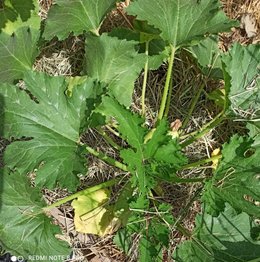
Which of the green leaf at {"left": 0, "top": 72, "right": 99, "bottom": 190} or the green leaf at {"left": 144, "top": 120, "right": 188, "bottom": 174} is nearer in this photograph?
the green leaf at {"left": 144, "top": 120, "right": 188, "bottom": 174}

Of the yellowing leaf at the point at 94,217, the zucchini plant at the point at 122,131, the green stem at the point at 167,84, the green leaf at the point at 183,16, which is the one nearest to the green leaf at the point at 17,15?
the zucchini plant at the point at 122,131

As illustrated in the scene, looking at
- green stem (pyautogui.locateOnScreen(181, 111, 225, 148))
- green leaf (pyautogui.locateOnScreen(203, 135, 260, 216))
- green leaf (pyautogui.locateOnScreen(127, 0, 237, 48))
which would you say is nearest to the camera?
green leaf (pyautogui.locateOnScreen(203, 135, 260, 216))

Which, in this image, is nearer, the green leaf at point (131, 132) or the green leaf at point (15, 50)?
the green leaf at point (131, 132)

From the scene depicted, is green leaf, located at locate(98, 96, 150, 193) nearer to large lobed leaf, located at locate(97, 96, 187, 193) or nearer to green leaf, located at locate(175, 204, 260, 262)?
large lobed leaf, located at locate(97, 96, 187, 193)

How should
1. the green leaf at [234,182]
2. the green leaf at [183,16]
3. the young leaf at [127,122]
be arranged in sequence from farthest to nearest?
the green leaf at [183,16] < the green leaf at [234,182] < the young leaf at [127,122]

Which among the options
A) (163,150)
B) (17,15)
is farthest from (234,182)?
(17,15)

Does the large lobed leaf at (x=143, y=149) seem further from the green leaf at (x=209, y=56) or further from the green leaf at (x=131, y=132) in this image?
the green leaf at (x=209, y=56)

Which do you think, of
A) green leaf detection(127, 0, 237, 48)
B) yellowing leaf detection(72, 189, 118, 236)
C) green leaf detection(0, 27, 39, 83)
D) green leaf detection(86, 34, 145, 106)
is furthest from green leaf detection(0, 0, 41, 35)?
yellowing leaf detection(72, 189, 118, 236)
